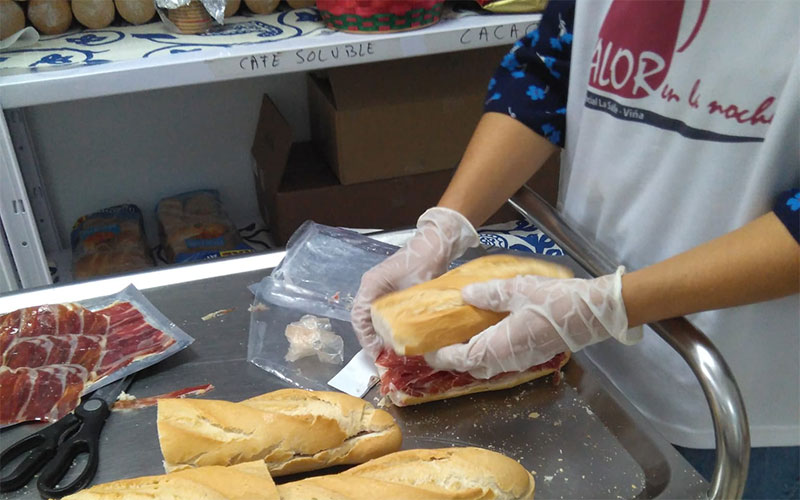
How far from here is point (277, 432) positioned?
0.83 meters

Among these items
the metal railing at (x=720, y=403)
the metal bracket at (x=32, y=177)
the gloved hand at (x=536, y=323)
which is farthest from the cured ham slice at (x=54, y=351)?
the metal bracket at (x=32, y=177)

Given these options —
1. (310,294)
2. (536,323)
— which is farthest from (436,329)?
(310,294)

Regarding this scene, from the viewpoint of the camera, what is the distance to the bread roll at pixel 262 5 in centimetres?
168

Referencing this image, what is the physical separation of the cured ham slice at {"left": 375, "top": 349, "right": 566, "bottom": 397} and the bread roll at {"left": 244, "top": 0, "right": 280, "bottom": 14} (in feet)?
3.71

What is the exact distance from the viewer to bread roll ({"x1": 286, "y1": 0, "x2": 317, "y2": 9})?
1722 mm

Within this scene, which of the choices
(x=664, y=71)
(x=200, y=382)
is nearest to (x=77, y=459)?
(x=200, y=382)

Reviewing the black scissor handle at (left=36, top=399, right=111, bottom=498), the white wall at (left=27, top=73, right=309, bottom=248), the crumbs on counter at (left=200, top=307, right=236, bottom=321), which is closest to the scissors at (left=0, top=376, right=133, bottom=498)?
the black scissor handle at (left=36, top=399, right=111, bottom=498)

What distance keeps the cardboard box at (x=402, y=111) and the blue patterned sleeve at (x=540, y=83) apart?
72 cm

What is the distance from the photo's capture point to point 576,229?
40.9 inches

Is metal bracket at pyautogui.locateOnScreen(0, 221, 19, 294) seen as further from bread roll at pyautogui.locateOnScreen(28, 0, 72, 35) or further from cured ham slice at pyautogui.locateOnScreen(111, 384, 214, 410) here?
cured ham slice at pyautogui.locateOnScreen(111, 384, 214, 410)

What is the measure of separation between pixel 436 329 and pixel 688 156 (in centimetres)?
41

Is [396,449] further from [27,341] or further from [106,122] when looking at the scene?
[106,122]

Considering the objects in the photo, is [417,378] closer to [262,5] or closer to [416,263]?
[416,263]

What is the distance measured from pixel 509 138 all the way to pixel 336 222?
3.12 feet
